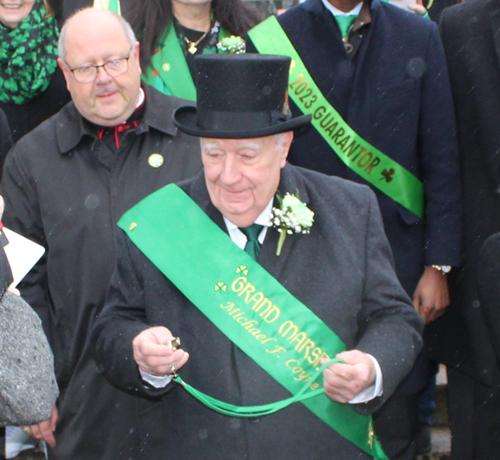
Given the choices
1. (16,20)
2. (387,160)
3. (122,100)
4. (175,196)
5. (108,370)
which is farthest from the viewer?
(16,20)

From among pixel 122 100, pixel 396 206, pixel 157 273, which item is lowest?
pixel 396 206

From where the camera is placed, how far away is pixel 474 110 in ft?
12.0

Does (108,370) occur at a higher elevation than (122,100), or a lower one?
lower

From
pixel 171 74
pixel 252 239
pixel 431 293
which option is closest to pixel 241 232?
pixel 252 239

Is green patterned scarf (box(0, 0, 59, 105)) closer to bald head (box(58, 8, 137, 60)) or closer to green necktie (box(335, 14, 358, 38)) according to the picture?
bald head (box(58, 8, 137, 60))

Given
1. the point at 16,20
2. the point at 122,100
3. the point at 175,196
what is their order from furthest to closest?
the point at 16,20 → the point at 122,100 → the point at 175,196

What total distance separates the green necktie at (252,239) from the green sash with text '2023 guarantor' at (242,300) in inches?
1.4

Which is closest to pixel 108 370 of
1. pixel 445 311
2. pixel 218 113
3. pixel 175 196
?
pixel 175 196

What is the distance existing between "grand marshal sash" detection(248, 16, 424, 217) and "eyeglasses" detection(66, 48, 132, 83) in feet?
2.52

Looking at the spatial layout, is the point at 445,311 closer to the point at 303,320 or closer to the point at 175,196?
the point at 303,320

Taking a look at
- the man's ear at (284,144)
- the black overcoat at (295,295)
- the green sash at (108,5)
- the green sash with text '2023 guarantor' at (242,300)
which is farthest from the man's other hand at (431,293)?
the green sash at (108,5)

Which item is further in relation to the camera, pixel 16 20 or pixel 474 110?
pixel 16 20

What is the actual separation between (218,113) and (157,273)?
0.58 metres

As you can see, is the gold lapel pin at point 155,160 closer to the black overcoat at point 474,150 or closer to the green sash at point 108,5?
the green sash at point 108,5
